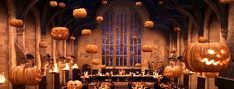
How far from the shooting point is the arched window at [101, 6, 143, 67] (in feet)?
98.5

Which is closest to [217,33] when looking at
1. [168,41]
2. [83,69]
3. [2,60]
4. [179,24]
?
[179,24]

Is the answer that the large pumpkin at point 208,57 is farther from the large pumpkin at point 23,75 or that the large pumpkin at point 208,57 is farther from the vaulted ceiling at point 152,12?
the vaulted ceiling at point 152,12

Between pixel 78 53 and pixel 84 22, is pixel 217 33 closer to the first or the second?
pixel 84 22

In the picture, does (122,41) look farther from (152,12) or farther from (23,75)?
(23,75)

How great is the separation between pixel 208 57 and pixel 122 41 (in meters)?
21.3

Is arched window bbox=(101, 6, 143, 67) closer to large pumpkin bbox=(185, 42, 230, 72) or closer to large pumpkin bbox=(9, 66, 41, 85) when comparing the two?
large pumpkin bbox=(9, 66, 41, 85)

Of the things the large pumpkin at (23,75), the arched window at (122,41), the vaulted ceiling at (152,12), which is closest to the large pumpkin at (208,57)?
the large pumpkin at (23,75)

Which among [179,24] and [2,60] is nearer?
[2,60]

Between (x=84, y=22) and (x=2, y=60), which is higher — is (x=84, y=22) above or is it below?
above

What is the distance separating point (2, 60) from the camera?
15625mm

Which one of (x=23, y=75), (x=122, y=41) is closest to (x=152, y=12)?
(x=122, y=41)

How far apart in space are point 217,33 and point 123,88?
399 inches

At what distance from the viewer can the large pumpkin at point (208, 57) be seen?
356 inches

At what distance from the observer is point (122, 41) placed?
30156 millimetres
